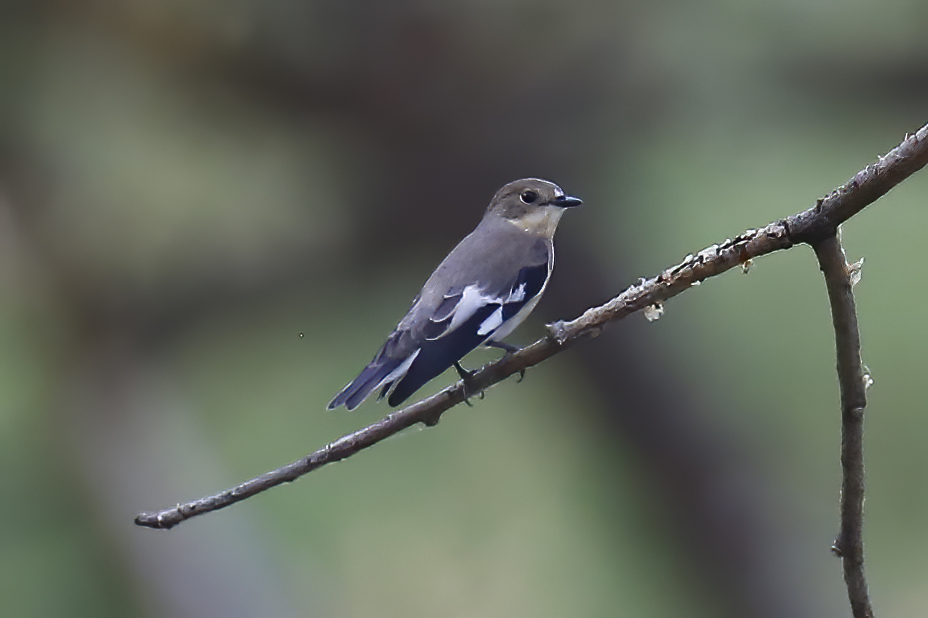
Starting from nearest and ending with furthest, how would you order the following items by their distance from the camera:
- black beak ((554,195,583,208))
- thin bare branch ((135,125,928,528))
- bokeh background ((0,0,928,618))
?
thin bare branch ((135,125,928,528)) → black beak ((554,195,583,208)) → bokeh background ((0,0,928,618))

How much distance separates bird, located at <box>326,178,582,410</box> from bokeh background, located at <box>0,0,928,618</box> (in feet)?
2.23

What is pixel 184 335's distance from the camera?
78.2 inches

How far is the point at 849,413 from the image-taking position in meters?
0.44

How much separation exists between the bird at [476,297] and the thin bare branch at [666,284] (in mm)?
114

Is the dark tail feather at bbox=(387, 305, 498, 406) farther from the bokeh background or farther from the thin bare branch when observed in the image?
the bokeh background

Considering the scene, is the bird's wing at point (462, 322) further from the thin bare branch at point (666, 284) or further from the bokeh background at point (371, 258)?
the bokeh background at point (371, 258)

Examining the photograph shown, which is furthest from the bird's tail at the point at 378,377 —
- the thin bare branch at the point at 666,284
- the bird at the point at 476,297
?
the thin bare branch at the point at 666,284

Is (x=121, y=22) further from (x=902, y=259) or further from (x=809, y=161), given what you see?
(x=902, y=259)

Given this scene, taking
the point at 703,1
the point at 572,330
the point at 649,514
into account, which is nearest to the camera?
the point at 572,330

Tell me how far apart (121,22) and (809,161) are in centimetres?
152

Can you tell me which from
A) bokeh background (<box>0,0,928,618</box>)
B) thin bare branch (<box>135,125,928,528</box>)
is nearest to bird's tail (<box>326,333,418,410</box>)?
thin bare branch (<box>135,125,928,528</box>)

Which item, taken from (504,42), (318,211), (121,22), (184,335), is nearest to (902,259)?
(504,42)

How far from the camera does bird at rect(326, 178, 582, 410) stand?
0.65 metres

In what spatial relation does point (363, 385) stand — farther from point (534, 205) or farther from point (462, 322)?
point (534, 205)
